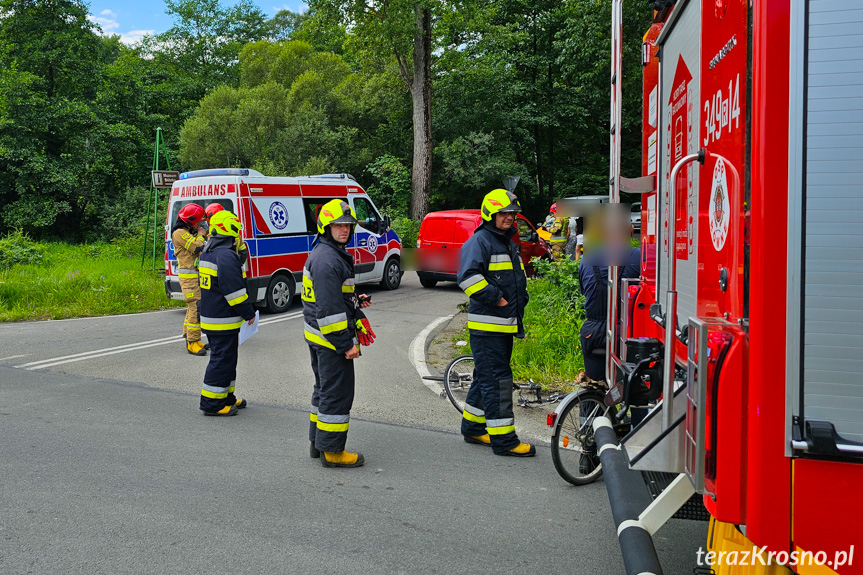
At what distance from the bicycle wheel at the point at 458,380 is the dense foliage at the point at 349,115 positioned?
1828 centimetres

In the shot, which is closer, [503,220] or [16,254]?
[503,220]

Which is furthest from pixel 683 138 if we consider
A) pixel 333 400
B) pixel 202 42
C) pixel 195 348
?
pixel 202 42

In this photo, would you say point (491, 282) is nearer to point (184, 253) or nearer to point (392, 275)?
point (184, 253)

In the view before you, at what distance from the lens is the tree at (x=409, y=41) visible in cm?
2300

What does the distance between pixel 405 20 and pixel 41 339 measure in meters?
15.9

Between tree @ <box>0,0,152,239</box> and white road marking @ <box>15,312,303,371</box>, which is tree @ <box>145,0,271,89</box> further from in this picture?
white road marking @ <box>15,312,303,371</box>

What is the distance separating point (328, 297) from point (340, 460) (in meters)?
1.19

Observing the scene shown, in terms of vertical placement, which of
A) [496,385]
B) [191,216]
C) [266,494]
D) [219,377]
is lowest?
[266,494]

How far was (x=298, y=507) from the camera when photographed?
4.60 metres

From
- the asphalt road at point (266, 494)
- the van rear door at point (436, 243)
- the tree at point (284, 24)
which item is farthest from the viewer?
the tree at point (284, 24)

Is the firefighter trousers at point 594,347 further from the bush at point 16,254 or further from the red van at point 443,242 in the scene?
the bush at point 16,254

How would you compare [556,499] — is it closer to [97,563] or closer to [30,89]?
[97,563]

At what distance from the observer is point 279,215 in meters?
13.5

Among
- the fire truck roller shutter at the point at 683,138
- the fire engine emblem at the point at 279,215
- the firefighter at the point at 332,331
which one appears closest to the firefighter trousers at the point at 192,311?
the fire engine emblem at the point at 279,215
